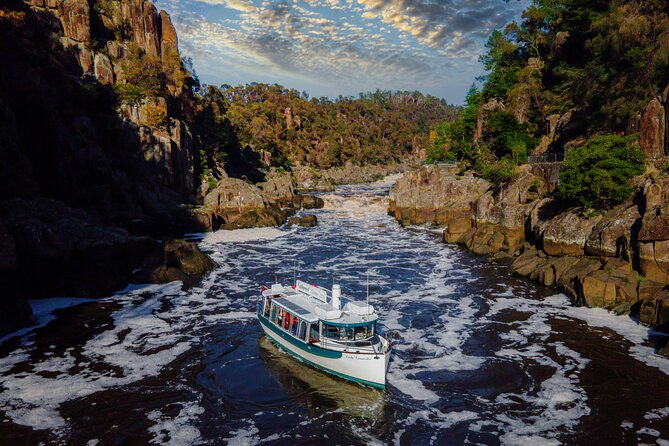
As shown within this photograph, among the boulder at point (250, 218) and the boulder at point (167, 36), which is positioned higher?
the boulder at point (167, 36)

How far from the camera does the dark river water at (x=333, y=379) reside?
1526 centimetres

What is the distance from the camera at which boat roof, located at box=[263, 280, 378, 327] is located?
61.1 feet

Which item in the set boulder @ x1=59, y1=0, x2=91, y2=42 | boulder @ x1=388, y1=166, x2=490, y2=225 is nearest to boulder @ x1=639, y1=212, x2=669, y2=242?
boulder @ x1=388, y1=166, x2=490, y2=225

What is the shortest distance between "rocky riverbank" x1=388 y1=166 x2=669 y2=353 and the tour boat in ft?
52.3

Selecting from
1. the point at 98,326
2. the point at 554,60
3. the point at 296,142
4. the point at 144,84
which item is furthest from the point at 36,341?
the point at 296,142

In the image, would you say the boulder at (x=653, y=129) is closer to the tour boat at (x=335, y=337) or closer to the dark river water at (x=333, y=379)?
the dark river water at (x=333, y=379)

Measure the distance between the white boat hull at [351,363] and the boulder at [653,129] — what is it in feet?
112

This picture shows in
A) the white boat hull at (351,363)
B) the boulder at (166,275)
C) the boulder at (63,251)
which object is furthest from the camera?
the boulder at (166,275)

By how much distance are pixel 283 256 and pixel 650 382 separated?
33179 mm

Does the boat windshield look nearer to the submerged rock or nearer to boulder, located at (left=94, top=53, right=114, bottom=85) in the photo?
the submerged rock

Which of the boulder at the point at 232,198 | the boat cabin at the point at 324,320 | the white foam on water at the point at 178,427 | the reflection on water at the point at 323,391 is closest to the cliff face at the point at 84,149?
the boulder at the point at 232,198

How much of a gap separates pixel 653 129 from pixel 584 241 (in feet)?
49.1

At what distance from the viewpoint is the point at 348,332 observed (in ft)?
59.8

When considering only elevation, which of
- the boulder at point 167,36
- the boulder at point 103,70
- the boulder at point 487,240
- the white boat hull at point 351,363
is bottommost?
the white boat hull at point 351,363
